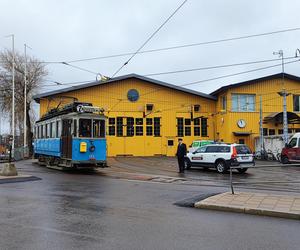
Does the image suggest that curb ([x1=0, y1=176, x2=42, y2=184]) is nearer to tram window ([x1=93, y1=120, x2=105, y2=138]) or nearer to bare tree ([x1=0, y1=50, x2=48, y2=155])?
tram window ([x1=93, y1=120, x2=105, y2=138])

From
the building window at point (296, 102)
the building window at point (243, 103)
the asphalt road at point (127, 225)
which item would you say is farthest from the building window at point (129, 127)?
the asphalt road at point (127, 225)

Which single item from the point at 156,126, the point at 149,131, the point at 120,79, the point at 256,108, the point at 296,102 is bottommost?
the point at 149,131

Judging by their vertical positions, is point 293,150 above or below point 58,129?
below

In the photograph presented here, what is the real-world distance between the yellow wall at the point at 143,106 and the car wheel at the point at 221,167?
2247cm

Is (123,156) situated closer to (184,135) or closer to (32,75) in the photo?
(184,135)

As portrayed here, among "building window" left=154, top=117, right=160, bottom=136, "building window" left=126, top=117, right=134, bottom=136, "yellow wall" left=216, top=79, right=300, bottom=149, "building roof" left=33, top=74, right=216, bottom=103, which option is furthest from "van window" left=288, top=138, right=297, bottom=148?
"building window" left=126, top=117, right=134, bottom=136

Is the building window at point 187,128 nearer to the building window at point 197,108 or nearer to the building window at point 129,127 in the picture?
the building window at point 197,108

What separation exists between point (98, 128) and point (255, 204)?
12.3 m

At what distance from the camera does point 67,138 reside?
69.3ft

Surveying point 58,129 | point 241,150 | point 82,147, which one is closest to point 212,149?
point 241,150

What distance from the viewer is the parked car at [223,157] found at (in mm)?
22328

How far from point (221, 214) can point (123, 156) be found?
116ft

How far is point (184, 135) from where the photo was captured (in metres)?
46.9

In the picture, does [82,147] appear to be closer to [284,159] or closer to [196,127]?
[284,159]
